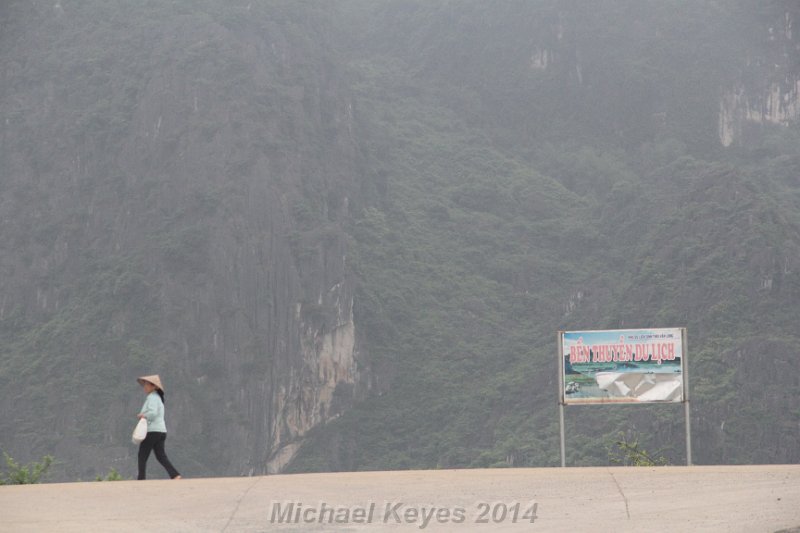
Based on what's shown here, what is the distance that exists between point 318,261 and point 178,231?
959cm

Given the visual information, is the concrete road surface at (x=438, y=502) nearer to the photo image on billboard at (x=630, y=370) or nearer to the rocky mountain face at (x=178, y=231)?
the photo image on billboard at (x=630, y=370)

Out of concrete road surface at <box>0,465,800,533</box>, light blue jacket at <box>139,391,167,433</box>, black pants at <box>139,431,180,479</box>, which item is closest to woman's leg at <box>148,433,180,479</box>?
black pants at <box>139,431,180,479</box>

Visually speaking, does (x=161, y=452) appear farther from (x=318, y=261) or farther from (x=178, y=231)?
(x=178, y=231)

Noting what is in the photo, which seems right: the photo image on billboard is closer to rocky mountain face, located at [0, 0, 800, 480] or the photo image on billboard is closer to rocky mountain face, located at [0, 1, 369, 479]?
rocky mountain face, located at [0, 0, 800, 480]

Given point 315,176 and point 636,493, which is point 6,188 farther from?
point 636,493

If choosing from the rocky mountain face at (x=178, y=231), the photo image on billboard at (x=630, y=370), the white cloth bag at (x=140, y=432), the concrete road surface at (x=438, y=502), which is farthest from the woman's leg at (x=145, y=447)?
the rocky mountain face at (x=178, y=231)

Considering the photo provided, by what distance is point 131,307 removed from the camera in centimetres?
9562

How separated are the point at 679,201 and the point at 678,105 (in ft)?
147

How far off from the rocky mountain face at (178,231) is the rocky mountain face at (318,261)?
185mm

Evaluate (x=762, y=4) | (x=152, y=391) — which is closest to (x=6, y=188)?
(x=762, y=4)

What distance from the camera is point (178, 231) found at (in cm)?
9725

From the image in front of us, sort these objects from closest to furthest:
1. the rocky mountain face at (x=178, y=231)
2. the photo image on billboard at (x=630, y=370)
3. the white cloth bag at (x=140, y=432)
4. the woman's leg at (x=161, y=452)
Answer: the white cloth bag at (x=140, y=432) < the woman's leg at (x=161, y=452) < the photo image on billboard at (x=630, y=370) < the rocky mountain face at (x=178, y=231)

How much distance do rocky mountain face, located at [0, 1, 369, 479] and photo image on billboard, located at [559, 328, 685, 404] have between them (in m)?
66.0

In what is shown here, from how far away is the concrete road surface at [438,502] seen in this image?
44.4 feet
